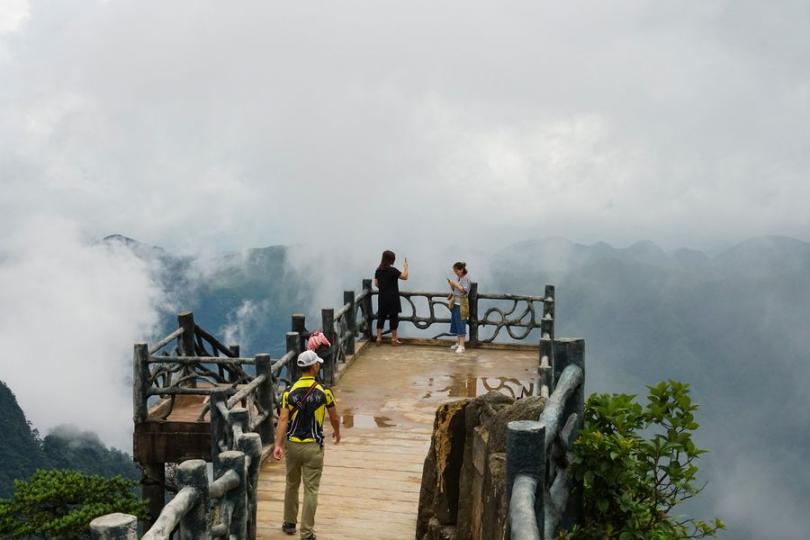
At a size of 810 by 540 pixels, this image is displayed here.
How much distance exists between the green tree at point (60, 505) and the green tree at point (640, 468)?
27.9ft

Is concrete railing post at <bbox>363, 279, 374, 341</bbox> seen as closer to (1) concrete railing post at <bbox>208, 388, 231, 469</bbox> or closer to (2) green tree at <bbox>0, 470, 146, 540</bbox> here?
(2) green tree at <bbox>0, 470, 146, 540</bbox>

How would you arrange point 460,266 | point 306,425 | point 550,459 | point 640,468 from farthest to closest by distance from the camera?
point 460,266
point 306,425
point 640,468
point 550,459

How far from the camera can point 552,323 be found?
1664 centimetres

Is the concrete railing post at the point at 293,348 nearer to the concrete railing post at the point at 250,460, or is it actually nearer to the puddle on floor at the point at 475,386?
the puddle on floor at the point at 475,386

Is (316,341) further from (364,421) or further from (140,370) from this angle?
(140,370)

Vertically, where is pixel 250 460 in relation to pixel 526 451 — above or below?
below

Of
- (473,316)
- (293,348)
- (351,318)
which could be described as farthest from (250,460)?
(473,316)

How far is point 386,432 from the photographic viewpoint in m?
12.7

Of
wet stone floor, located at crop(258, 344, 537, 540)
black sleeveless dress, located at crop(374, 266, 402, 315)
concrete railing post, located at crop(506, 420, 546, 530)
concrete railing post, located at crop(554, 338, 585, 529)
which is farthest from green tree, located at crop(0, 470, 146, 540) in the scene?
concrete railing post, located at crop(506, 420, 546, 530)

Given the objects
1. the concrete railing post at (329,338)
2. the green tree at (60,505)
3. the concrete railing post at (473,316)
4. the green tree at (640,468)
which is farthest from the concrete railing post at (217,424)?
the concrete railing post at (473,316)

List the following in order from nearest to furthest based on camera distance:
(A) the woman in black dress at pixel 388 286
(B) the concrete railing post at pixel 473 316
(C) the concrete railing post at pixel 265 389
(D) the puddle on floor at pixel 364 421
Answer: (C) the concrete railing post at pixel 265 389 → (D) the puddle on floor at pixel 364 421 → (A) the woman in black dress at pixel 388 286 → (B) the concrete railing post at pixel 473 316

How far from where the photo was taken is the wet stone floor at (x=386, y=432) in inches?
370

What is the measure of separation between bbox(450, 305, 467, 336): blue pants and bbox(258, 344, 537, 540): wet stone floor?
464 millimetres

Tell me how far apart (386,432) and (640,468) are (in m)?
7.51
